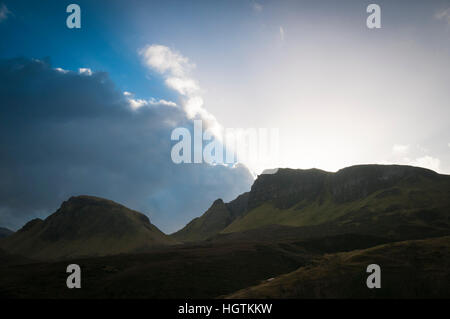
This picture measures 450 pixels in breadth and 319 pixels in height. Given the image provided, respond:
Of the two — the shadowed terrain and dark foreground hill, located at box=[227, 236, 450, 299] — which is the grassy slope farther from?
dark foreground hill, located at box=[227, 236, 450, 299]

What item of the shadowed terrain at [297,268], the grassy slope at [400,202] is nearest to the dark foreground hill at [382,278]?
the shadowed terrain at [297,268]

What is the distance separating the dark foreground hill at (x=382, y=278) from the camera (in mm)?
41531

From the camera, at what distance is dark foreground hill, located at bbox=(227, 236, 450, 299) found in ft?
136

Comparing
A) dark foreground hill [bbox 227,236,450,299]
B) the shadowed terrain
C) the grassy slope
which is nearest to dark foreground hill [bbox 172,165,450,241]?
the grassy slope

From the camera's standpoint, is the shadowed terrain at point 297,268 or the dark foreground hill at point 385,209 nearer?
the shadowed terrain at point 297,268

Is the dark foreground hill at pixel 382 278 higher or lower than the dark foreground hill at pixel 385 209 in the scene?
lower

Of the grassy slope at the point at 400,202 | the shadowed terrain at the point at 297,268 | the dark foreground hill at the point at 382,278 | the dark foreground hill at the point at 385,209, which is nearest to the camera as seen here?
the dark foreground hill at the point at 382,278

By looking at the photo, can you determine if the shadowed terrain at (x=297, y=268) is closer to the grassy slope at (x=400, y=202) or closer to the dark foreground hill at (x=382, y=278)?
the dark foreground hill at (x=382, y=278)

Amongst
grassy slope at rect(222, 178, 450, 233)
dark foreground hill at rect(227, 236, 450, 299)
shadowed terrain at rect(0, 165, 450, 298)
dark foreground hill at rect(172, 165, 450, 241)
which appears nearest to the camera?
dark foreground hill at rect(227, 236, 450, 299)

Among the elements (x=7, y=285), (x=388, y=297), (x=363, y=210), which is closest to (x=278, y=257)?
(x=388, y=297)

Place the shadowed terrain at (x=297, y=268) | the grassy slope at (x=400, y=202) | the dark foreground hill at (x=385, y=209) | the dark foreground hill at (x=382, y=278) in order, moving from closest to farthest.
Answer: the dark foreground hill at (x=382, y=278) < the shadowed terrain at (x=297, y=268) < the dark foreground hill at (x=385, y=209) < the grassy slope at (x=400, y=202)
